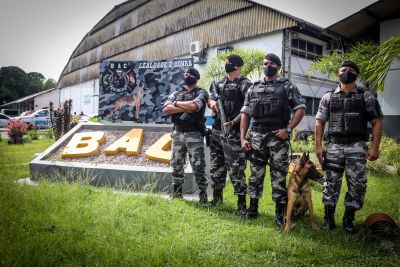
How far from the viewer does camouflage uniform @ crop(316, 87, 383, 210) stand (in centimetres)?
373

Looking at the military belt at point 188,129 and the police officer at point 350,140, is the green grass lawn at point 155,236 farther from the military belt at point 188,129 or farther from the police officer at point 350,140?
the military belt at point 188,129

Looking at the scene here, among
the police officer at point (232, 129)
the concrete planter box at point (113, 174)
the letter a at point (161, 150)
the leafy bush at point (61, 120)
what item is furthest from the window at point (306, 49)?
the police officer at point (232, 129)

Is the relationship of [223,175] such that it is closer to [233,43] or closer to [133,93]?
[133,93]

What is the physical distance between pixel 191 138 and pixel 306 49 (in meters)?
14.5

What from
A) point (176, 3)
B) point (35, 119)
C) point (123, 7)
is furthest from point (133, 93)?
point (123, 7)

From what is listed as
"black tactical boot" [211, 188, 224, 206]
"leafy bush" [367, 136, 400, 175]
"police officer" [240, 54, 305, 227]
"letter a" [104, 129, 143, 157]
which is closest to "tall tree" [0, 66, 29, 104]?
"police officer" [240, 54, 305, 227]

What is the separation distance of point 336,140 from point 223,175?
1667mm

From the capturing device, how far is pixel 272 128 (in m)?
4.00

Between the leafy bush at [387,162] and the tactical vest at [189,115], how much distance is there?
5.06 m

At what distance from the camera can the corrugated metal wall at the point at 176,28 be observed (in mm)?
17219

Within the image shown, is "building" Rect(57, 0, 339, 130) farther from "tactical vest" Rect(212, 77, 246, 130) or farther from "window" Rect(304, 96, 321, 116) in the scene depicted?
"tactical vest" Rect(212, 77, 246, 130)

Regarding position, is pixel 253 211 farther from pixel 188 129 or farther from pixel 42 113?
pixel 42 113

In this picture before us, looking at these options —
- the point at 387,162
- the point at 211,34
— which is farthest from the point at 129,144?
the point at 211,34

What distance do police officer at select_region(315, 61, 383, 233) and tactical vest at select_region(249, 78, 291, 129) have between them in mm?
570
